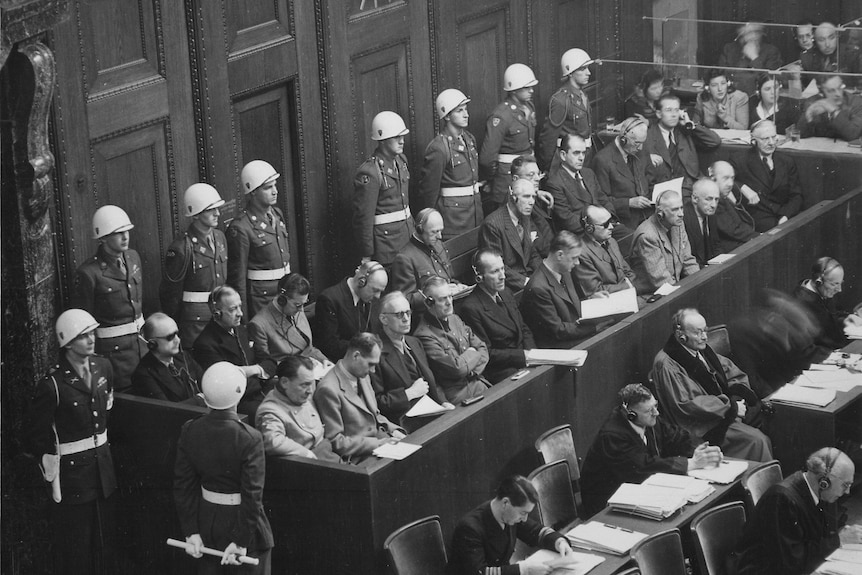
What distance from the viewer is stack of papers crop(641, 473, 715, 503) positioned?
7156 mm

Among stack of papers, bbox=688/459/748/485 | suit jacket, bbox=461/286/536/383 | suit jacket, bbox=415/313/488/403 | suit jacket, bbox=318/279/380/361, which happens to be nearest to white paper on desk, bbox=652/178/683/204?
suit jacket, bbox=461/286/536/383

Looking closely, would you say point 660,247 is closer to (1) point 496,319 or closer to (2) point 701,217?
(2) point 701,217

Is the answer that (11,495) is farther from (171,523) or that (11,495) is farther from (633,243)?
(633,243)

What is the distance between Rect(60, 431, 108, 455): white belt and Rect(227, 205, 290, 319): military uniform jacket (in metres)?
1.65

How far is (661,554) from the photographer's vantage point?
6.68m

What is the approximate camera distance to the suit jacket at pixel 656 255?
9484 millimetres

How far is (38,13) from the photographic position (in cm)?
662

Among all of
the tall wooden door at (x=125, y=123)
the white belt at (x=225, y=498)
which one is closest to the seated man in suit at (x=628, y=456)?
the white belt at (x=225, y=498)

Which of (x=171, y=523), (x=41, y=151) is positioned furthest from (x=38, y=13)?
(x=171, y=523)

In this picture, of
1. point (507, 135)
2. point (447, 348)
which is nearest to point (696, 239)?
point (507, 135)

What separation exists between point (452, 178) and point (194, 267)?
2.44 metres

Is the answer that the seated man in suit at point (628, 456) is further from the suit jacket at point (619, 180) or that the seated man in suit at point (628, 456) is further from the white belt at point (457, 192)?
the suit jacket at point (619, 180)

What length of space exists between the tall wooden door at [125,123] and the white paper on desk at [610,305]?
2319mm

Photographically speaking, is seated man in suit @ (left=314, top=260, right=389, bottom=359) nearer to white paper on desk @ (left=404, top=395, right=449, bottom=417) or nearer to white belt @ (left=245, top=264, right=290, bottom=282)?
white belt @ (left=245, top=264, right=290, bottom=282)
